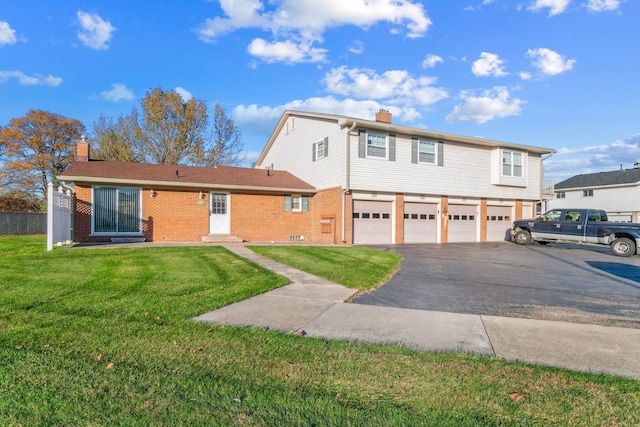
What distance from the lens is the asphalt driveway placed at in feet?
18.4

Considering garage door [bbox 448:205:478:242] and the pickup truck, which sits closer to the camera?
the pickup truck

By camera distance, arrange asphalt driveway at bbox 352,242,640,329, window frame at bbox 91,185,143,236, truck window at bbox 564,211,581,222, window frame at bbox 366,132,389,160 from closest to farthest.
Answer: asphalt driveway at bbox 352,242,640,329, window frame at bbox 91,185,143,236, truck window at bbox 564,211,581,222, window frame at bbox 366,132,389,160

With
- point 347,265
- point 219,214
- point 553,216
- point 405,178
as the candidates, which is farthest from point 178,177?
point 553,216

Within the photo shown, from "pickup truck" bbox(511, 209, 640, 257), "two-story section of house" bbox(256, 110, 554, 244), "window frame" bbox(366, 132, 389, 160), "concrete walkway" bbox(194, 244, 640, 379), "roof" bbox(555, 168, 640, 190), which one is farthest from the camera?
"roof" bbox(555, 168, 640, 190)

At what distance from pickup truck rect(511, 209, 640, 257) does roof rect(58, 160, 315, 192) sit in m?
10.9

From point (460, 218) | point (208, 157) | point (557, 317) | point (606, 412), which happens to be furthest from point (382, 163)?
point (208, 157)

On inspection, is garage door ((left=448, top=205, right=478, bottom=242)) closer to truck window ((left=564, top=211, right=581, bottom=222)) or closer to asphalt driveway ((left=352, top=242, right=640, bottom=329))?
truck window ((left=564, top=211, right=581, bottom=222))

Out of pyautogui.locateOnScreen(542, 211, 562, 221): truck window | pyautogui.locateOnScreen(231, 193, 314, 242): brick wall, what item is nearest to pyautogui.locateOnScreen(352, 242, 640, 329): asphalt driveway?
pyautogui.locateOnScreen(542, 211, 562, 221): truck window

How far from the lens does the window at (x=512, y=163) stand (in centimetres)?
2021

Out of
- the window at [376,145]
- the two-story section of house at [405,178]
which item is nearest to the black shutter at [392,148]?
the two-story section of house at [405,178]

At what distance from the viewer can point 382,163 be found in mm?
16719

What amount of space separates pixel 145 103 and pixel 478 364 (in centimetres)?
3164

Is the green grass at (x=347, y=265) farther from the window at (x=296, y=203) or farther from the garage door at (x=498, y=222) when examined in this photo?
the garage door at (x=498, y=222)

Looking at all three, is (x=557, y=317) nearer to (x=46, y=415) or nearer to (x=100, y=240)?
(x=46, y=415)
